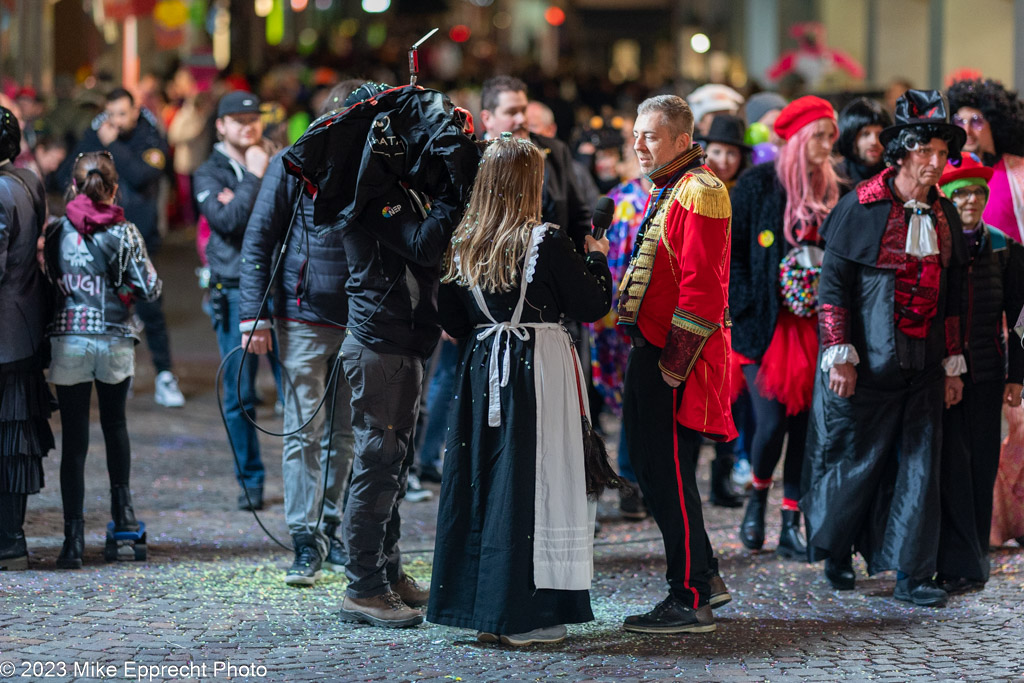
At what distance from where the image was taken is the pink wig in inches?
253

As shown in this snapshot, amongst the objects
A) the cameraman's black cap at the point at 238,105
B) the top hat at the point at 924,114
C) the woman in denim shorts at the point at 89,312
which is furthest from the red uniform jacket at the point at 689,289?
the cameraman's black cap at the point at 238,105

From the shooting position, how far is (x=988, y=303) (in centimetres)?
586

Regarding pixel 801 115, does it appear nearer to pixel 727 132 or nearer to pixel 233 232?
pixel 727 132

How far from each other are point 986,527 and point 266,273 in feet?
11.2

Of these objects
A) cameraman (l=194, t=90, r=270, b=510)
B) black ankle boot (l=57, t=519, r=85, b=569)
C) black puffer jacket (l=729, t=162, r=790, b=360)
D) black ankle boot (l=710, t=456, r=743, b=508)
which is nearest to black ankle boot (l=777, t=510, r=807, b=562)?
black puffer jacket (l=729, t=162, r=790, b=360)

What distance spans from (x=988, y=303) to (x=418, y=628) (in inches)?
111

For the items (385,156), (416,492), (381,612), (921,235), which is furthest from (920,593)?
(416,492)

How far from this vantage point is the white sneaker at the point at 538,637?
5016mm

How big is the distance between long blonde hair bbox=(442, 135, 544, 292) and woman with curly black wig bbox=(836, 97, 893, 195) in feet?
7.63

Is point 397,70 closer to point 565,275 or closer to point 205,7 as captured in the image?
point 205,7

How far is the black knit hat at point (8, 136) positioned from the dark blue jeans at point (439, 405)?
265 centimetres

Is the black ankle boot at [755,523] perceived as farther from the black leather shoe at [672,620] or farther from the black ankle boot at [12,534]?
the black ankle boot at [12,534]

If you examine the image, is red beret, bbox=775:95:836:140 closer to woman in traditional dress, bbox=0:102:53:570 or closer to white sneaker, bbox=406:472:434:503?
white sneaker, bbox=406:472:434:503

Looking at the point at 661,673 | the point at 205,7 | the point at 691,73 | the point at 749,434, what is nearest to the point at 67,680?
the point at 661,673
